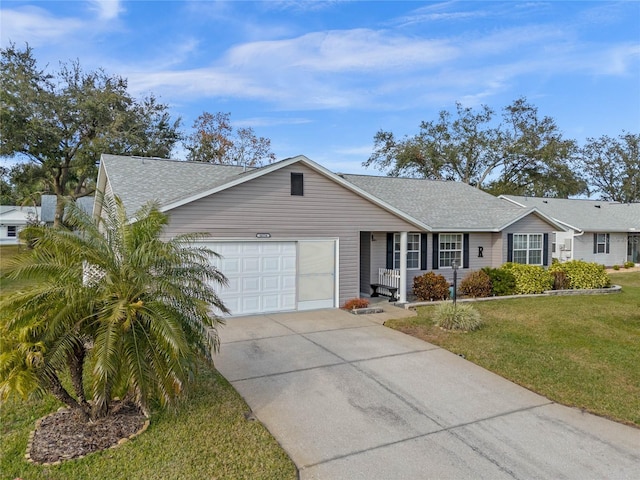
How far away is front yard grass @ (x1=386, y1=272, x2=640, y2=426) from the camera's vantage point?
6234mm

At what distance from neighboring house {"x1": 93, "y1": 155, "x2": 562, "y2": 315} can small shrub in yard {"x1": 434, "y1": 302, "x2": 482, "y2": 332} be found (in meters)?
3.40

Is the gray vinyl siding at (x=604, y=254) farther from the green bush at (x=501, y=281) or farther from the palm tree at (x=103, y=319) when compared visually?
the palm tree at (x=103, y=319)

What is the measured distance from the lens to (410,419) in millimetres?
5379

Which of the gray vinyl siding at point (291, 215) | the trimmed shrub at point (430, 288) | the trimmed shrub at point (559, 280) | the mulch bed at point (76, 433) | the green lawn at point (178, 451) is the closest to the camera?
the green lawn at point (178, 451)

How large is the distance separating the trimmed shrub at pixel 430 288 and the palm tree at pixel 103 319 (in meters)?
9.84

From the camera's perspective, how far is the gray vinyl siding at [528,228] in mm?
16219

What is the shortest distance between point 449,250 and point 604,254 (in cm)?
1603

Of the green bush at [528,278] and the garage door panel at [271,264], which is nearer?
the garage door panel at [271,264]

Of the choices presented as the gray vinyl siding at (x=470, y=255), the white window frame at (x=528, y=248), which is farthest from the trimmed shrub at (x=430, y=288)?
the white window frame at (x=528, y=248)

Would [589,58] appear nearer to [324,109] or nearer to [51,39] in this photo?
[324,109]

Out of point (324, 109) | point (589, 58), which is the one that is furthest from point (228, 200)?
point (324, 109)

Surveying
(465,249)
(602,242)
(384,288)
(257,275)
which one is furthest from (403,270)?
(602,242)

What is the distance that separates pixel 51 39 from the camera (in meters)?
10.5

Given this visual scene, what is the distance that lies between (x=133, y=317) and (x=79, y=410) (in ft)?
4.77
